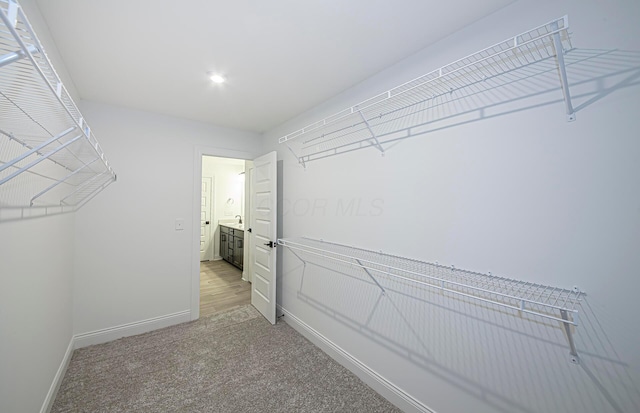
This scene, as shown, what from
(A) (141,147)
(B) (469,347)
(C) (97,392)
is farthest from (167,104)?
(B) (469,347)

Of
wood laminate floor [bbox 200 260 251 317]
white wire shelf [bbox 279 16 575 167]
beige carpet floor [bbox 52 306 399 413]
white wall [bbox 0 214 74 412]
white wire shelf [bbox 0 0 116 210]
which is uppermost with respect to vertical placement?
white wire shelf [bbox 279 16 575 167]

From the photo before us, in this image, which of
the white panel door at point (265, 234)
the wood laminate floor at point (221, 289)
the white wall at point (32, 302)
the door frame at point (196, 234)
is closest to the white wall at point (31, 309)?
the white wall at point (32, 302)

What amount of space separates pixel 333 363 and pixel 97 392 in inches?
72.4

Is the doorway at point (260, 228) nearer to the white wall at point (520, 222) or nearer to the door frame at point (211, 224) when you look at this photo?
the white wall at point (520, 222)

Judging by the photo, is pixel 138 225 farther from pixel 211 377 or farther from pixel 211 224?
pixel 211 224

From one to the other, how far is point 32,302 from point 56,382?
89 centimetres

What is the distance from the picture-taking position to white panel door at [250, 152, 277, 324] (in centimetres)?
295

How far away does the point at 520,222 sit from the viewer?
1.26 m

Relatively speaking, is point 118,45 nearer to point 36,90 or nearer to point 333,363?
point 36,90

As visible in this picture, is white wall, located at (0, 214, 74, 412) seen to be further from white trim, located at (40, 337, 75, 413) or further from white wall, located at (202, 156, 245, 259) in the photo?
white wall, located at (202, 156, 245, 259)

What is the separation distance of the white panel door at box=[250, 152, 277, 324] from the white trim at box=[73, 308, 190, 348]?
2.90 feet

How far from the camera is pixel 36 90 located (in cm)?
93

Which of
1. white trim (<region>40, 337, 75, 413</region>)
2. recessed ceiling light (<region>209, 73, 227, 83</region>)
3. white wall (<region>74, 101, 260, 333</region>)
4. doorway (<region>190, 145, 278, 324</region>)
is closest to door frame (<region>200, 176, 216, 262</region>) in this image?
doorway (<region>190, 145, 278, 324</region>)

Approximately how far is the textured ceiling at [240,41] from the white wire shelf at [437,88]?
0.88ft
